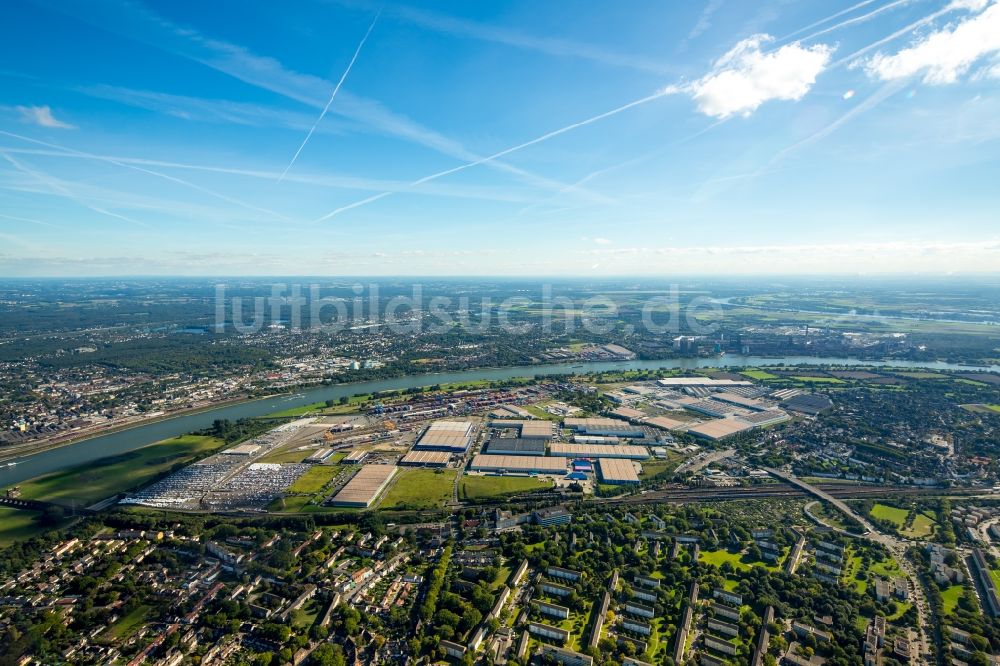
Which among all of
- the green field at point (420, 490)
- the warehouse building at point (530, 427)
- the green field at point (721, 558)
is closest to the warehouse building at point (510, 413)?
the warehouse building at point (530, 427)

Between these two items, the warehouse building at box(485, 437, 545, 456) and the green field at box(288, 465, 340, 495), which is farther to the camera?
the warehouse building at box(485, 437, 545, 456)

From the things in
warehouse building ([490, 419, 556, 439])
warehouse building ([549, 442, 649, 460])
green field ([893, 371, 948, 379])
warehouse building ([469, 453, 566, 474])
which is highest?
green field ([893, 371, 948, 379])

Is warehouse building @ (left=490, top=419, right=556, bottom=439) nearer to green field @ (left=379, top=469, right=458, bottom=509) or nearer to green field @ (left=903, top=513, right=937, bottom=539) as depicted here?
green field @ (left=379, top=469, right=458, bottom=509)

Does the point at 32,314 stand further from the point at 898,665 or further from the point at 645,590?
the point at 898,665

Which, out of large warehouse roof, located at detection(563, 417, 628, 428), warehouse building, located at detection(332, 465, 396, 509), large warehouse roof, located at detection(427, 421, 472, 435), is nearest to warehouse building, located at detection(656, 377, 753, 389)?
large warehouse roof, located at detection(563, 417, 628, 428)

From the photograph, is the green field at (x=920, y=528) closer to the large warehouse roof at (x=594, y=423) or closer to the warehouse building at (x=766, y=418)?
the warehouse building at (x=766, y=418)

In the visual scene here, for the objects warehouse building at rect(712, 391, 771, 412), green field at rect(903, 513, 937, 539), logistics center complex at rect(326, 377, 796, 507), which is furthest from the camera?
warehouse building at rect(712, 391, 771, 412)

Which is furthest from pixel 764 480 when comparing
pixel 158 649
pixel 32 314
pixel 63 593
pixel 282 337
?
pixel 32 314
